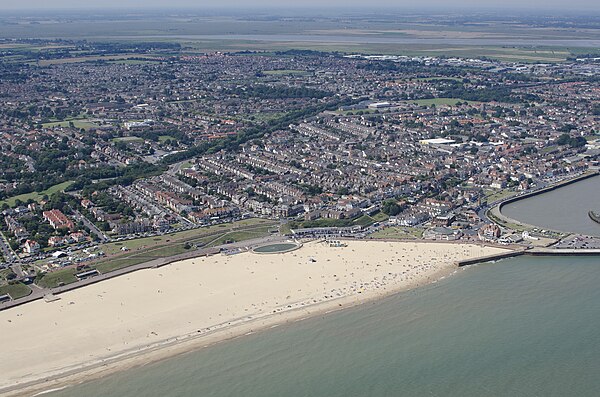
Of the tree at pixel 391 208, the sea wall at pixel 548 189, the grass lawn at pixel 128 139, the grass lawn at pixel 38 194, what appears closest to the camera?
the tree at pixel 391 208

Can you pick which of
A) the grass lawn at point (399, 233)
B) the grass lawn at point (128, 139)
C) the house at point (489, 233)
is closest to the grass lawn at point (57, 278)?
the grass lawn at point (399, 233)

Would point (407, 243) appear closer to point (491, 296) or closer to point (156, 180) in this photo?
point (491, 296)

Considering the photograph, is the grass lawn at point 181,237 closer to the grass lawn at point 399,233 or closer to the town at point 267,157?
the town at point 267,157

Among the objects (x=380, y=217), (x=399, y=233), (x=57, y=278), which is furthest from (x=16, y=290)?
(x=380, y=217)

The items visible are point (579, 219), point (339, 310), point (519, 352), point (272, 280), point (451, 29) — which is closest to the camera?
point (519, 352)

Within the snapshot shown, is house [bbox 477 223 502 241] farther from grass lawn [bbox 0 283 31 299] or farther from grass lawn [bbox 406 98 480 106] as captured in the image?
grass lawn [bbox 406 98 480 106]

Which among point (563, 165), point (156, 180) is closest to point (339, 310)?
point (156, 180)
